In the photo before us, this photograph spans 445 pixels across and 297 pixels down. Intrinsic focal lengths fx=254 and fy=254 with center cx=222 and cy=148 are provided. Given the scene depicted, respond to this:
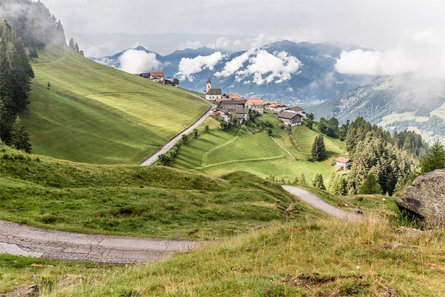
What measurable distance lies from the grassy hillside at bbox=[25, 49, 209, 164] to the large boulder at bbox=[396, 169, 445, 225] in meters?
77.8

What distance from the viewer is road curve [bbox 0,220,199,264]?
14508mm

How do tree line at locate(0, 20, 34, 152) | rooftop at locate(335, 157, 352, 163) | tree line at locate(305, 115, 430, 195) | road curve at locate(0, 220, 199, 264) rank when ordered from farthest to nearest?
1. rooftop at locate(335, 157, 352, 163)
2. tree line at locate(0, 20, 34, 152)
3. tree line at locate(305, 115, 430, 195)
4. road curve at locate(0, 220, 199, 264)

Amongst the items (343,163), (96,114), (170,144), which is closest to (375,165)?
(343,163)

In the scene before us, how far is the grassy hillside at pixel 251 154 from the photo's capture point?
350 ft

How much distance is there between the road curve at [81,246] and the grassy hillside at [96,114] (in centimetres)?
6107

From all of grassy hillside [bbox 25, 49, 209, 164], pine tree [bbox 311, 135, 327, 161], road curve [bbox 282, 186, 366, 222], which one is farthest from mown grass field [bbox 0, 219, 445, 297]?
pine tree [bbox 311, 135, 327, 161]

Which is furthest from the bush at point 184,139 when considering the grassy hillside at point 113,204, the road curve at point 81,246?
the road curve at point 81,246

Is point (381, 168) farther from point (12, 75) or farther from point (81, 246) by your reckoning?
point (12, 75)

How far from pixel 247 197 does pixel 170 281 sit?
2653cm

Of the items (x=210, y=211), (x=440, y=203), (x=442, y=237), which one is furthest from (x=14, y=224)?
(x=440, y=203)

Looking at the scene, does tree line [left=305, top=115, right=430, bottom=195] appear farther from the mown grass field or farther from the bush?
the bush

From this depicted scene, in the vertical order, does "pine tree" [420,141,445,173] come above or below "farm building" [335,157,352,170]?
above

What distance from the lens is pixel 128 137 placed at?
101000 millimetres

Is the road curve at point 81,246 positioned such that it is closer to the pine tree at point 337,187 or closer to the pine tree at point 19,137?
the pine tree at point 19,137
